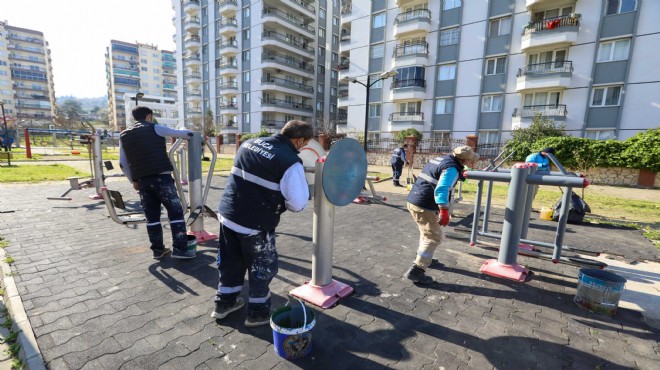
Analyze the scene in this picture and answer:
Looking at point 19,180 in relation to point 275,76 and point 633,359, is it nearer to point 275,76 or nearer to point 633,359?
point 633,359

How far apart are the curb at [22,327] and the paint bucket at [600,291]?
4.69 meters

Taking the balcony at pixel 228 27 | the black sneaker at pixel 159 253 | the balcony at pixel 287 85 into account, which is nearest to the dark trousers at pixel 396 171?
the black sneaker at pixel 159 253

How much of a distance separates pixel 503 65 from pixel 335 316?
24.7m

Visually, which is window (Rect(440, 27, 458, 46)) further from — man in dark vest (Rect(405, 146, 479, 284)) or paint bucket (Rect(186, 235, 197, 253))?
paint bucket (Rect(186, 235, 197, 253))

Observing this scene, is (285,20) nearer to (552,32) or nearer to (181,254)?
(552,32)

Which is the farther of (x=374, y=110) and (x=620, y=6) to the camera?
(x=374, y=110)

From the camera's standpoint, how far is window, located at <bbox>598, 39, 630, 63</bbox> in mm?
18000

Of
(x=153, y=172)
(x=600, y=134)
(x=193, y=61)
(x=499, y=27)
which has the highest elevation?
(x=193, y=61)

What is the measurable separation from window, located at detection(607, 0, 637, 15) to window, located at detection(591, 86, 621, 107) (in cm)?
432

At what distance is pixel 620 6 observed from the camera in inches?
707

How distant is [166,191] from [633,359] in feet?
16.0

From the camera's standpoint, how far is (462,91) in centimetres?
2348

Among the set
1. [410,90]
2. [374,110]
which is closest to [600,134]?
[410,90]

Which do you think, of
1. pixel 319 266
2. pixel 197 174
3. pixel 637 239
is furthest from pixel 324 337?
pixel 637 239
